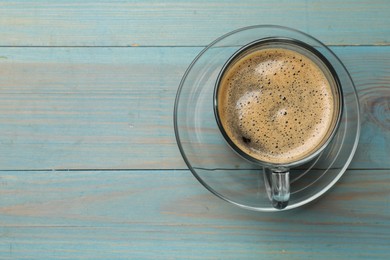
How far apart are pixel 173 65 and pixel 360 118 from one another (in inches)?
12.8

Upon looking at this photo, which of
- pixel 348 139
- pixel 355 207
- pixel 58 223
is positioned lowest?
pixel 58 223

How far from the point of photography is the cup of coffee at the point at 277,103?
842 mm

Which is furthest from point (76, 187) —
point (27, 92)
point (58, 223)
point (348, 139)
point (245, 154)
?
point (348, 139)

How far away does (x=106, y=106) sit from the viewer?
36.8 inches

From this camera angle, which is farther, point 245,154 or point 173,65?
point 173,65

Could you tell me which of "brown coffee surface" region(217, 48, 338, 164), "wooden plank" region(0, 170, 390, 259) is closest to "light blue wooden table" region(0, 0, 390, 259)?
"wooden plank" region(0, 170, 390, 259)

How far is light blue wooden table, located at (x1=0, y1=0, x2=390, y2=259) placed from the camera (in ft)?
3.04

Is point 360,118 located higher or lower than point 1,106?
higher

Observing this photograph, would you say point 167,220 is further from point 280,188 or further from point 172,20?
point 172,20

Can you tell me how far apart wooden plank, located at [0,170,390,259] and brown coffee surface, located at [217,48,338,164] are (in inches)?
4.8

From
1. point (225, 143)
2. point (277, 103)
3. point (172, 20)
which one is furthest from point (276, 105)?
point (172, 20)

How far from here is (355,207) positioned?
925 mm

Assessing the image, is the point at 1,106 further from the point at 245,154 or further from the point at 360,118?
the point at 360,118

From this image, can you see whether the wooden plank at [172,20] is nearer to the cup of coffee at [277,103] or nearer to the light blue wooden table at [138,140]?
the light blue wooden table at [138,140]
